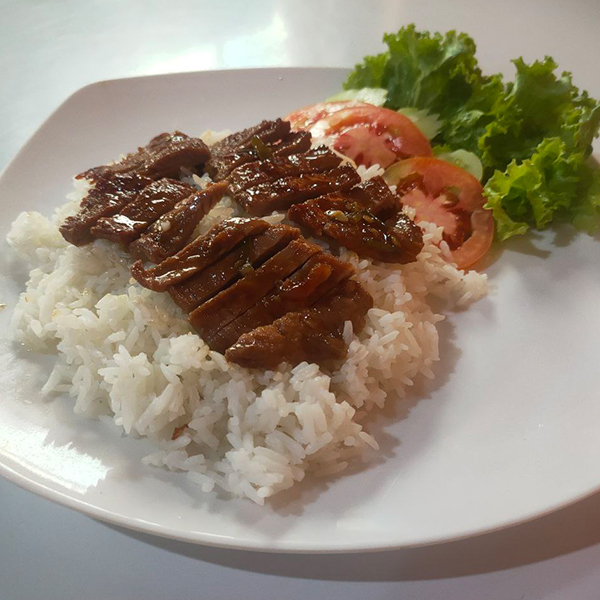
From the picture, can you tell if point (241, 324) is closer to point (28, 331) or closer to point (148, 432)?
point (148, 432)

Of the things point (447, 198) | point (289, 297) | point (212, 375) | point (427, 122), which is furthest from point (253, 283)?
point (427, 122)

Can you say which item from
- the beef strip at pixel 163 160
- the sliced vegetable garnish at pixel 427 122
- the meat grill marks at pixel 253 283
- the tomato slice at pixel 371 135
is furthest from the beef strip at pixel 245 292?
the sliced vegetable garnish at pixel 427 122

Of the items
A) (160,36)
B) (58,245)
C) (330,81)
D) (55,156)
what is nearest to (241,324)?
(58,245)

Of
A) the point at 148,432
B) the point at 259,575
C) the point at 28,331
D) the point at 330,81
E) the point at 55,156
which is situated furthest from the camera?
the point at 330,81

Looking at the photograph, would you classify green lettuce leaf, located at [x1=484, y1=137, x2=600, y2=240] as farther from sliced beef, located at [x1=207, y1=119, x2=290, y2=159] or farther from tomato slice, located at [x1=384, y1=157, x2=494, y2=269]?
sliced beef, located at [x1=207, y1=119, x2=290, y2=159]

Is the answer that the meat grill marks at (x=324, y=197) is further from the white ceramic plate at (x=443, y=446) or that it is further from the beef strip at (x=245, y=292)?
the white ceramic plate at (x=443, y=446)

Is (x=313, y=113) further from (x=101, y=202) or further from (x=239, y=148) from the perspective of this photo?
(x=101, y=202)
